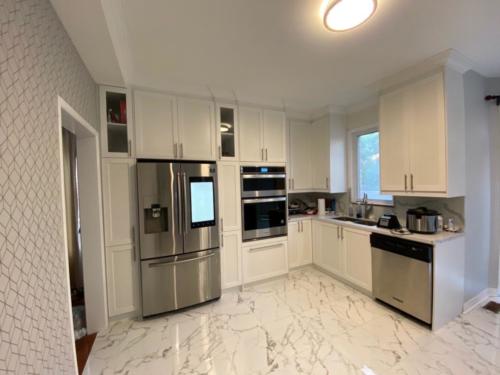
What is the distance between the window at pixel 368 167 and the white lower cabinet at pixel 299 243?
3.19 ft

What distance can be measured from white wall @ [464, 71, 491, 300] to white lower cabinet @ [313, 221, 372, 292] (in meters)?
0.95

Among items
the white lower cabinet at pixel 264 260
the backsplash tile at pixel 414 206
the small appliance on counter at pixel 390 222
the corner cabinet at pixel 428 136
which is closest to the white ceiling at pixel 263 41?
the corner cabinet at pixel 428 136

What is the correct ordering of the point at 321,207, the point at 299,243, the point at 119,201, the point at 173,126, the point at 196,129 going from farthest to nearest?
the point at 321,207 < the point at 299,243 < the point at 196,129 < the point at 173,126 < the point at 119,201

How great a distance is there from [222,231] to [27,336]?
2047mm

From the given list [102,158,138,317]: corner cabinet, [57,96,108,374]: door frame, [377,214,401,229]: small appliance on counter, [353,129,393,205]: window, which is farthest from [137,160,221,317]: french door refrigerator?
[353,129,393,205]: window

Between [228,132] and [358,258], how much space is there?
235 cm

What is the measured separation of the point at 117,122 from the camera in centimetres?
237

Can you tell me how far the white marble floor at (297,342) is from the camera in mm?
1723

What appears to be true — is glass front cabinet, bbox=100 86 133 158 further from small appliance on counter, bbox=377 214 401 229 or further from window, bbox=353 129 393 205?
window, bbox=353 129 393 205

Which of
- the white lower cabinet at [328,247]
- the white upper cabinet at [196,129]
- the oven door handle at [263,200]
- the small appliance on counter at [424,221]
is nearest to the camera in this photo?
the small appliance on counter at [424,221]

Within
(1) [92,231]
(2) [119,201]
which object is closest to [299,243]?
(2) [119,201]

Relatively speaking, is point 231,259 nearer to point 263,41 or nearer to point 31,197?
point 31,197

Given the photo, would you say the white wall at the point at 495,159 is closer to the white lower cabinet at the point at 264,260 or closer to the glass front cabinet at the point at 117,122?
the white lower cabinet at the point at 264,260

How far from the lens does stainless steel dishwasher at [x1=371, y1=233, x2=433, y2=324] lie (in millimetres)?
2086
